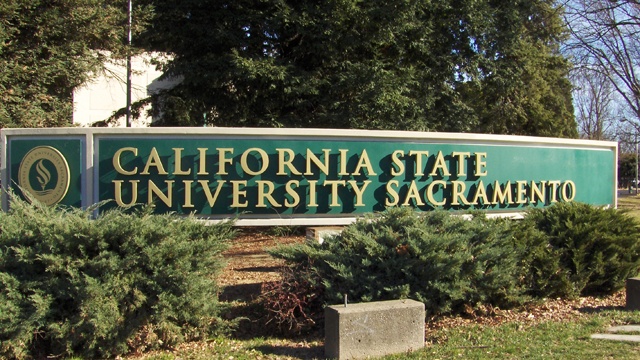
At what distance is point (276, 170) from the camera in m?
8.13

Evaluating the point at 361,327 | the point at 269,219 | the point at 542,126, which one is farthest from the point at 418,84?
the point at 542,126

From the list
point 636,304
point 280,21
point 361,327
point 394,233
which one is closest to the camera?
point 361,327

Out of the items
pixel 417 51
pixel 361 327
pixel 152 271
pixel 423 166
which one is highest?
pixel 417 51

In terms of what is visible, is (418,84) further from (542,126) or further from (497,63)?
(542,126)

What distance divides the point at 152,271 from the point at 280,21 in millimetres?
7959

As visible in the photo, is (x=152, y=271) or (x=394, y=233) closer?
(x=152, y=271)

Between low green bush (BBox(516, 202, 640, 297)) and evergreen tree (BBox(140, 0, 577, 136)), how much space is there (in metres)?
5.28

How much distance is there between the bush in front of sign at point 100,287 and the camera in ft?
18.2

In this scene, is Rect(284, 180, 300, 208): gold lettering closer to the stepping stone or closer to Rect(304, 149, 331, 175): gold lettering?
Rect(304, 149, 331, 175): gold lettering

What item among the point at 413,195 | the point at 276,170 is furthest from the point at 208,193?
the point at 413,195

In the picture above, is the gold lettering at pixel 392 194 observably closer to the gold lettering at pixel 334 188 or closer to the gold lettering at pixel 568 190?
the gold lettering at pixel 334 188

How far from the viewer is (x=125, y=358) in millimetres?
5750

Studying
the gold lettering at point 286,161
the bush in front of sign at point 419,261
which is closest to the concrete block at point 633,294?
the bush in front of sign at point 419,261

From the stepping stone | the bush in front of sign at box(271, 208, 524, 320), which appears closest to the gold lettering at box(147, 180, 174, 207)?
the bush in front of sign at box(271, 208, 524, 320)
